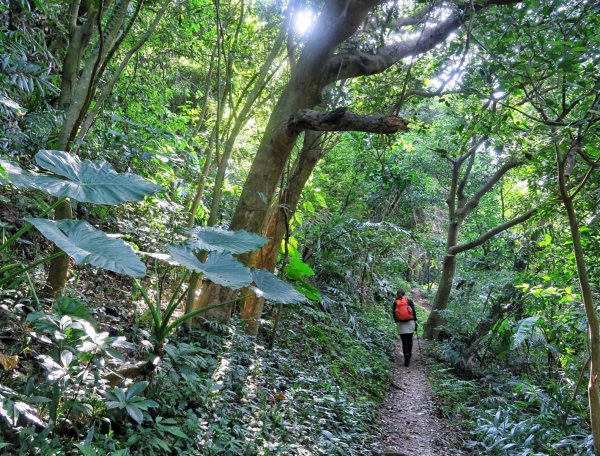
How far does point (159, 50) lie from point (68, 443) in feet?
20.1

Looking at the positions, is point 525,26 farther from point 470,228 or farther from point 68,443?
point 470,228

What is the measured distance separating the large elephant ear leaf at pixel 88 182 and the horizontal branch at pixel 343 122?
2105mm

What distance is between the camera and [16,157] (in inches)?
159

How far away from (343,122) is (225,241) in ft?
5.60

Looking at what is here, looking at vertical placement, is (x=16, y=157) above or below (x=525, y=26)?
below

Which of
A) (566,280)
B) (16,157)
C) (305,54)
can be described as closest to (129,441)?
(16,157)

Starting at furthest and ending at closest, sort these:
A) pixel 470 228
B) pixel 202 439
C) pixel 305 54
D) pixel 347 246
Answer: pixel 470 228
pixel 347 246
pixel 305 54
pixel 202 439

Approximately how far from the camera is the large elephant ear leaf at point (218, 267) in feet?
8.66

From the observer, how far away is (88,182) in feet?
8.46

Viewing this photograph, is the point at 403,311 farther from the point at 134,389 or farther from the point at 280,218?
the point at 134,389

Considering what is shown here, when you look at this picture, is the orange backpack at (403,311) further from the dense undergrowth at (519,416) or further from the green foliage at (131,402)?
the green foliage at (131,402)

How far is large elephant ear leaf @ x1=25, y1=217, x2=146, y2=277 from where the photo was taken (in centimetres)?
204

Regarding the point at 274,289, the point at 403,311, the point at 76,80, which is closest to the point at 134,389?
the point at 274,289

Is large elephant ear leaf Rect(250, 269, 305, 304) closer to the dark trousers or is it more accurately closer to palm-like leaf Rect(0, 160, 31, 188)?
palm-like leaf Rect(0, 160, 31, 188)
